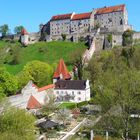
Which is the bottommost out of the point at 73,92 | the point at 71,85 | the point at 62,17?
the point at 73,92

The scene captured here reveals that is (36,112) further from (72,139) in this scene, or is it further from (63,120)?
(72,139)

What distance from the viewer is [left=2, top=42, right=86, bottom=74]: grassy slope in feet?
306

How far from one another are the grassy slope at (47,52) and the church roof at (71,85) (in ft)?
75.4

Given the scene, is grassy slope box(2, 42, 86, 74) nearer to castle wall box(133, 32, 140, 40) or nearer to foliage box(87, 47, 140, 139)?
castle wall box(133, 32, 140, 40)

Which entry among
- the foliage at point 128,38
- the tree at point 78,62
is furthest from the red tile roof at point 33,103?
the foliage at point 128,38

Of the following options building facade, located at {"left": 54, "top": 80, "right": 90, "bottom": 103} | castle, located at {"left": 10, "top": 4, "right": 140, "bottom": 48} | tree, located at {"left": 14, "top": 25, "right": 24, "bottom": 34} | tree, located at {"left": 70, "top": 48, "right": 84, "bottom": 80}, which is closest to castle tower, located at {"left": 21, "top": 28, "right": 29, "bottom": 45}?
castle, located at {"left": 10, "top": 4, "right": 140, "bottom": 48}

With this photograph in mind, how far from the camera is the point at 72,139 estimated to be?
3956 centimetres

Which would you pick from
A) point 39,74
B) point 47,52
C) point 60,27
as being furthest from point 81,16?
point 39,74

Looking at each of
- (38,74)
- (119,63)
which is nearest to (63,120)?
(38,74)

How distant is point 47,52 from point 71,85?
3362 centimetres

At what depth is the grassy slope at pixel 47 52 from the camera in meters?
93.3

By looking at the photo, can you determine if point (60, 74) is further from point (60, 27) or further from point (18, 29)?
point (18, 29)

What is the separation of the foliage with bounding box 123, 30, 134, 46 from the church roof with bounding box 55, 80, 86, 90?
31.1 metres

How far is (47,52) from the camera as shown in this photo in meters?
98.7
